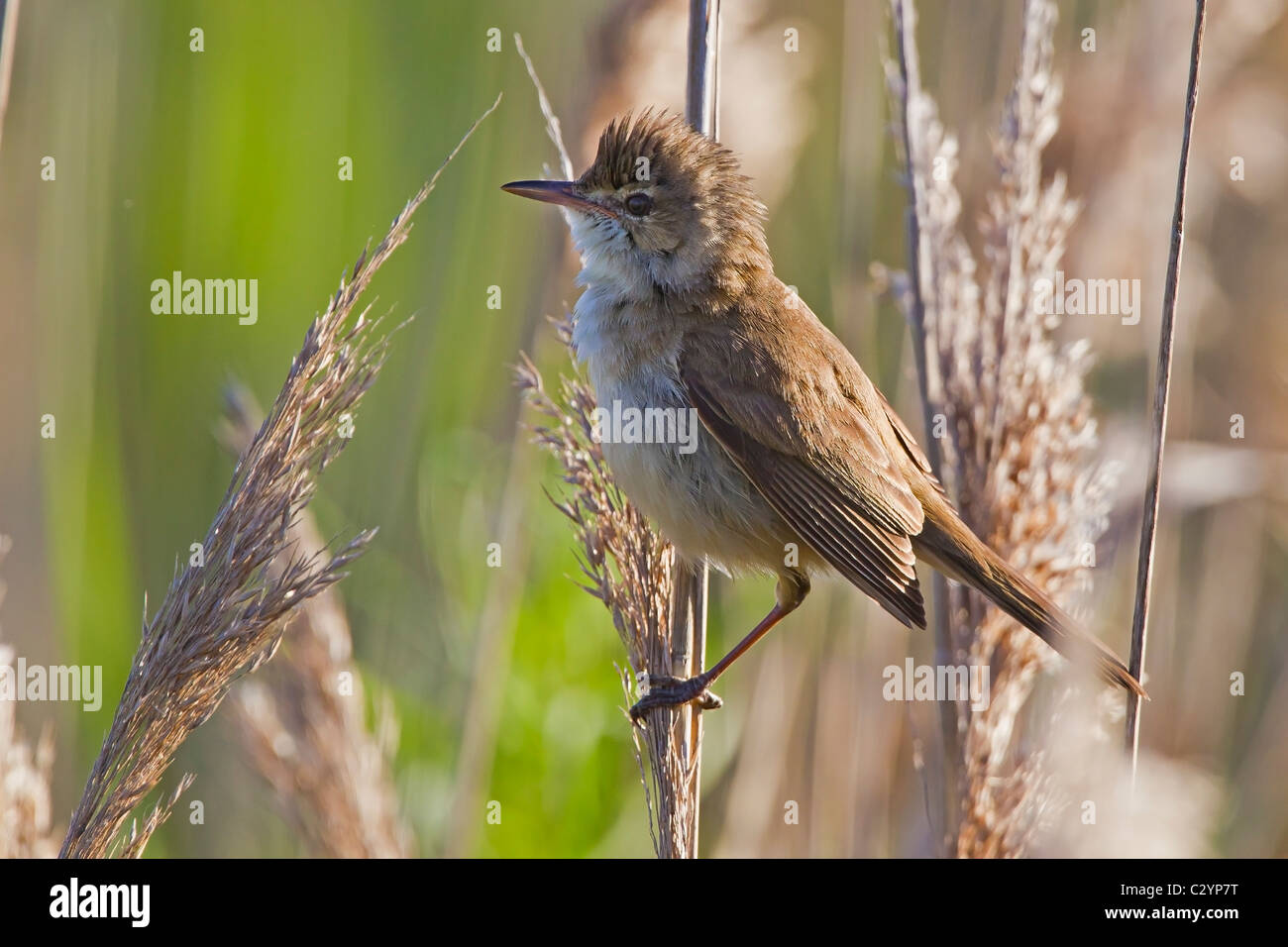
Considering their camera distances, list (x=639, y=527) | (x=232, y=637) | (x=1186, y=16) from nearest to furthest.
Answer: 1. (x=232, y=637)
2. (x=639, y=527)
3. (x=1186, y=16)

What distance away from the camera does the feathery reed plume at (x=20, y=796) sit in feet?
7.11

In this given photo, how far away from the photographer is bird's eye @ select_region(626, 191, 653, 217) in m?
3.02

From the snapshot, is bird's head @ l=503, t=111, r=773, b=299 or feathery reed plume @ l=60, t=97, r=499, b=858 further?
bird's head @ l=503, t=111, r=773, b=299

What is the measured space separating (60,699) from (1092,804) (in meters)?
2.63

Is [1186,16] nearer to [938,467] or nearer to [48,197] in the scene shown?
[938,467]

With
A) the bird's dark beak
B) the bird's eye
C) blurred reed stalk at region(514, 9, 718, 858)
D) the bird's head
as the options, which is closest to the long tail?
blurred reed stalk at region(514, 9, 718, 858)

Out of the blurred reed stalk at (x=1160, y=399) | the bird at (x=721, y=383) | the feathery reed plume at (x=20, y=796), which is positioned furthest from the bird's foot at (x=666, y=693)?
the feathery reed plume at (x=20, y=796)

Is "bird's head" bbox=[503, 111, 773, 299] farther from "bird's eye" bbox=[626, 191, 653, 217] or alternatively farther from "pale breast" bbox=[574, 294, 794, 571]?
"pale breast" bbox=[574, 294, 794, 571]

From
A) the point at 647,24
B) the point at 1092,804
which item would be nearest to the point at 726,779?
the point at 1092,804

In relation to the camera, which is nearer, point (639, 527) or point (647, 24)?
point (639, 527)

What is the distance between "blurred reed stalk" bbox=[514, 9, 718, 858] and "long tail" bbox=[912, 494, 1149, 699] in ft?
1.92

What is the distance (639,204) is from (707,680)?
1.20 metres

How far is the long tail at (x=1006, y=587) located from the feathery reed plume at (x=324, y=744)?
1.39m

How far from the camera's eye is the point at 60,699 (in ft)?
10.7
